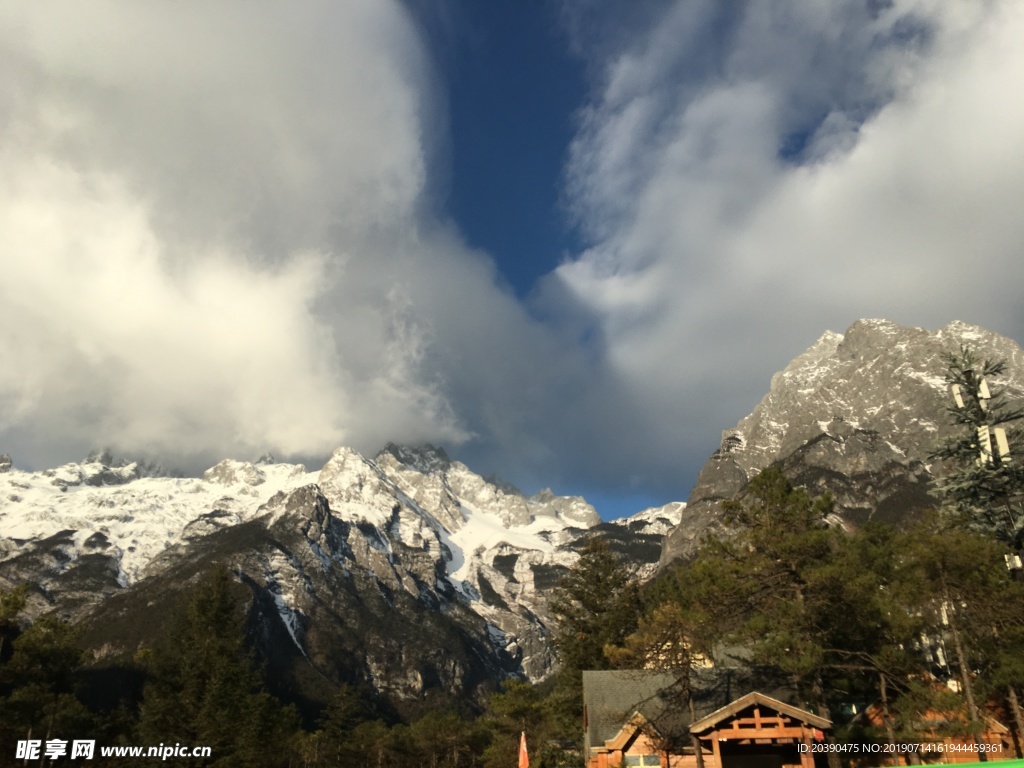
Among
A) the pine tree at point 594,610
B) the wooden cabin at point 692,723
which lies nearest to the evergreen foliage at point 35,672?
the wooden cabin at point 692,723

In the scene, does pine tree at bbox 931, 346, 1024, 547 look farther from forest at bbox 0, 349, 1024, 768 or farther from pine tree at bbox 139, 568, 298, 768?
pine tree at bbox 139, 568, 298, 768

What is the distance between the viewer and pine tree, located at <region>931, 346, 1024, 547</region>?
36188 mm

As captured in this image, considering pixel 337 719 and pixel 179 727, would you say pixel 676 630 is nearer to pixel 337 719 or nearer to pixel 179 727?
pixel 179 727

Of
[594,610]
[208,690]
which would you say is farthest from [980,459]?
[208,690]

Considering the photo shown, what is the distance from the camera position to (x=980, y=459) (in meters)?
37.8

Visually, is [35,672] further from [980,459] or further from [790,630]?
[980,459]

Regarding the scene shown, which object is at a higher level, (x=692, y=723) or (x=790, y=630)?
(x=790, y=630)

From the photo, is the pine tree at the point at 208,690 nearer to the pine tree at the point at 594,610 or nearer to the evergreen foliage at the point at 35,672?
the evergreen foliage at the point at 35,672

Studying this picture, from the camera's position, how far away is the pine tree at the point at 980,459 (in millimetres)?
36188

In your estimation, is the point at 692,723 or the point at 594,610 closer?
the point at 692,723

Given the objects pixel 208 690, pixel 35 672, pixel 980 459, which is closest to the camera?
pixel 980 459

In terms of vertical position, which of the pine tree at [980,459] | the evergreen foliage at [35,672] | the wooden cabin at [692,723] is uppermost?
the pine tree at [980,459]

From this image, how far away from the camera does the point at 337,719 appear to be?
308 feet

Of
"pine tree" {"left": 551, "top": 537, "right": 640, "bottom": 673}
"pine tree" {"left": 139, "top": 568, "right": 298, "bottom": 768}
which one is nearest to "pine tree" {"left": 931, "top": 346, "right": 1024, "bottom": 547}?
"pine tree" {"left": 551, "top": 537, "right": 640, "bottom": 673}
